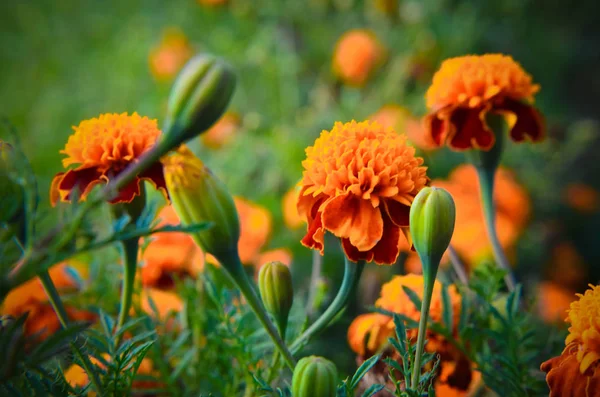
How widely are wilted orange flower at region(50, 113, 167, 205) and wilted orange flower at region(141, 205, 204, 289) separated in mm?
153

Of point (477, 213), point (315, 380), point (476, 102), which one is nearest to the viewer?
point (315, 380)

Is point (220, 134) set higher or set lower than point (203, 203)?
higher

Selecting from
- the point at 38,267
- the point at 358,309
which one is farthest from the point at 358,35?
the point at 38,267

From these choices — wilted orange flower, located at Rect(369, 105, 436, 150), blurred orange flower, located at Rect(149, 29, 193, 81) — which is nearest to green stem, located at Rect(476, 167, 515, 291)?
wilted orange flower, located at Rect(369, 105, 436, 150)

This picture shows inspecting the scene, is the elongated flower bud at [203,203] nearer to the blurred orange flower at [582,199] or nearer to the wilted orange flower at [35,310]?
the wilted orange flower at [35,310]

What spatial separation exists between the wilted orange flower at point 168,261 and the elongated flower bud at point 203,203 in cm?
19

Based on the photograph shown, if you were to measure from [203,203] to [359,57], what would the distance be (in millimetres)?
759

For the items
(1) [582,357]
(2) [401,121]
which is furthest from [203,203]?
(2) [401,121]

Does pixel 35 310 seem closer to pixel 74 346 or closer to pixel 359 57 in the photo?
pixel 74 346

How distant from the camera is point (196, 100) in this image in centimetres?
25

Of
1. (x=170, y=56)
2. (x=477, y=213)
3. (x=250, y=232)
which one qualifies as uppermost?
(x=170, y=56)

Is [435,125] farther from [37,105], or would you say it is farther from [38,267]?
[37,105]

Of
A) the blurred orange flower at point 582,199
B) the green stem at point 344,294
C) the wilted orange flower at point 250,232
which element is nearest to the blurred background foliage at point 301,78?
the blurred orange flower at point 582,199

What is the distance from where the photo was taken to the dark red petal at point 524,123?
1.28 feet
